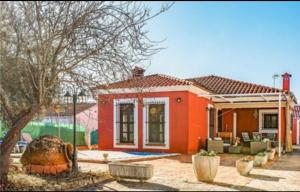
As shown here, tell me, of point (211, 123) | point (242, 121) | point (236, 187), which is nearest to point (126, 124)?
point (211, 123)

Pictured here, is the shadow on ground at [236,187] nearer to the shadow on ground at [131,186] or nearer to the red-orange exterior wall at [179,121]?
the shadow on ground at [131,186]

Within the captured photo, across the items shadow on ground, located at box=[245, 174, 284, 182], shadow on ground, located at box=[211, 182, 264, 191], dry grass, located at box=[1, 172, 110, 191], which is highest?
dry grass, located at box=[1, 172, 110, 191]

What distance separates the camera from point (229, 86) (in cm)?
2536

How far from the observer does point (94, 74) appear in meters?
10.6

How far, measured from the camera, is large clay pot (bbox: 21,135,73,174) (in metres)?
11.4

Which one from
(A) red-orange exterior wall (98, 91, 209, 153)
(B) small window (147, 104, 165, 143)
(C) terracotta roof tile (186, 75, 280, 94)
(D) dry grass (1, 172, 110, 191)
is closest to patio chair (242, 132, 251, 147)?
(C) terracotta roof tile (186, 75, 280, 94)

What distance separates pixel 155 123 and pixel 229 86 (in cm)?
742

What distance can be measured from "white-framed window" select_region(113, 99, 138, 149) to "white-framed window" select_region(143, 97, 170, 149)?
2.12 feet

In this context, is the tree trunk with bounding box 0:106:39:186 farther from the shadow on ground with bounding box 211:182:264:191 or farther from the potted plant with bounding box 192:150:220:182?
the shadow on ground with bounding box 211:182:264:191

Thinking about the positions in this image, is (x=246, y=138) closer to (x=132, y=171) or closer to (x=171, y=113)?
(x=171, y=113)

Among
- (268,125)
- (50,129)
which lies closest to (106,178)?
(50,129)

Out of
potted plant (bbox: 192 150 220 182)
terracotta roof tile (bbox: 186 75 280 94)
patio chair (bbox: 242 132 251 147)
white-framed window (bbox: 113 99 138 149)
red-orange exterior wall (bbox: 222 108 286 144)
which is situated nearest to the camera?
potted plant (bbox: 192 150 220 182)

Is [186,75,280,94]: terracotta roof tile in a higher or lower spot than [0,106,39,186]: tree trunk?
higher

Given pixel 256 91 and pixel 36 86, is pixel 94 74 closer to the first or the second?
pixel 36 86
